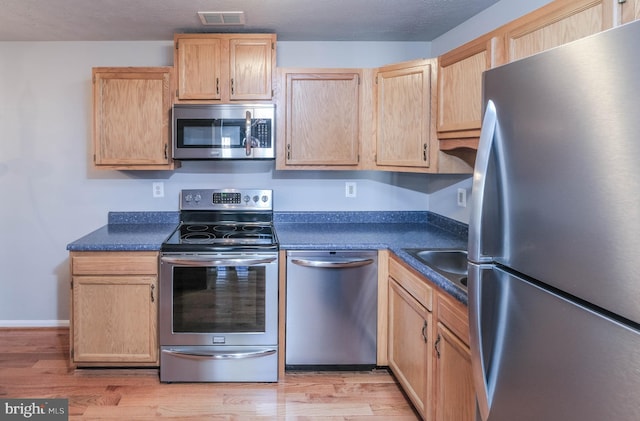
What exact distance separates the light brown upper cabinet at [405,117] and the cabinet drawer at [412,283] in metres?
0.61

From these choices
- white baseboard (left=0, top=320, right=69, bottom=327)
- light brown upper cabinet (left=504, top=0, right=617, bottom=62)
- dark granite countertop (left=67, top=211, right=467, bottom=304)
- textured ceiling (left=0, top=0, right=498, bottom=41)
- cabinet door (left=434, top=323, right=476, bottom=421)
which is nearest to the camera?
light brown upper cabinet (left=504, top=0, right=617, bottom=62)

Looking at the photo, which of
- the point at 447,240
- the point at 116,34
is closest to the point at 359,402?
the point at 447,240

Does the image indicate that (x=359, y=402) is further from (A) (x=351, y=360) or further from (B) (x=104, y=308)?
(B) (x=104, y=308)

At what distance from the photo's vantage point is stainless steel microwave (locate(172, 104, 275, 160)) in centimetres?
289

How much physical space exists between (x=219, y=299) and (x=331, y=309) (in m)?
0.64

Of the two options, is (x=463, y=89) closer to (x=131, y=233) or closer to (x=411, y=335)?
(x=411, y=335)

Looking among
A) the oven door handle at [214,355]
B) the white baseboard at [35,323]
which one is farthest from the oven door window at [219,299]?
the white baseboard at [35,323]

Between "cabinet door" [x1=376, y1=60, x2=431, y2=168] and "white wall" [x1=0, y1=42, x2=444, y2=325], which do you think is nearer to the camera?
"cabinet door" [x1=376, y1=60, x2=431, y2=168]

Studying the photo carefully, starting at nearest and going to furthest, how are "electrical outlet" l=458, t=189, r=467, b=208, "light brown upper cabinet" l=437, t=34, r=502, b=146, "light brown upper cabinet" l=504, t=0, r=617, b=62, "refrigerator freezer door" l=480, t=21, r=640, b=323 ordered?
"refrigerator freezer door" l=480, t=21, r=640, b=323
"light brown upper cabinet" l=504, t=0, r=617, b=62
"light brown upper cabinet" l=437, t=34, r=502, b=146
"electrical outlet" l=458, t=189, r=467, b=208

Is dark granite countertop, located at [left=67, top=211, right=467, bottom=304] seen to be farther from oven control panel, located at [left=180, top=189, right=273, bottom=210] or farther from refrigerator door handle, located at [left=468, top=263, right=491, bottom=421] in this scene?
refrigerator door handle, located at [left=468, top=263, right=491, bottom=421]

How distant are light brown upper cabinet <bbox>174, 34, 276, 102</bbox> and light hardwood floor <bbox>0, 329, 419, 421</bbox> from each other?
171 cm

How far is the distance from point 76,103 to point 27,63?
44cm

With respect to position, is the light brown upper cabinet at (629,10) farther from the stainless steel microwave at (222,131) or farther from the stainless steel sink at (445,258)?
the stainless steel microwave at (222,131)

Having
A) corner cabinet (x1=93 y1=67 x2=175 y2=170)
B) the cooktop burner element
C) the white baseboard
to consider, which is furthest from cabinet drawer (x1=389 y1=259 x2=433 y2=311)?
the white baseboard
